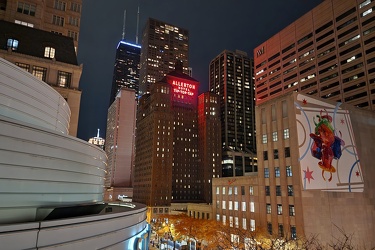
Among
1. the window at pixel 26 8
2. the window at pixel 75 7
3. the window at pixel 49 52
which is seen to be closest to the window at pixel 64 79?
the window at pixel 49 52

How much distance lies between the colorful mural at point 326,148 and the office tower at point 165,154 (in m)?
120

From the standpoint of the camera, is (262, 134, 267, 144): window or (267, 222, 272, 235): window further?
(262, 134, 267, 144): window

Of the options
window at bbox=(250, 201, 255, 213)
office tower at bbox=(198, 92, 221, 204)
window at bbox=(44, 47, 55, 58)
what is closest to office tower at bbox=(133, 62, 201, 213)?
office tower at bbox=(198, 92, 221, 204)

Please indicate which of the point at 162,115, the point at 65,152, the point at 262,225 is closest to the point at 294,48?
the point at 162,115

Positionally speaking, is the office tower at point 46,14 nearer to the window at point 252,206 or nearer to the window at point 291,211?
the window at point 252,206

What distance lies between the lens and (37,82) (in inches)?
925

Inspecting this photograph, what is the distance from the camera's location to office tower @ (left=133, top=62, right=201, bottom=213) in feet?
556

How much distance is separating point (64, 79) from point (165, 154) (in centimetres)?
Result: 13444

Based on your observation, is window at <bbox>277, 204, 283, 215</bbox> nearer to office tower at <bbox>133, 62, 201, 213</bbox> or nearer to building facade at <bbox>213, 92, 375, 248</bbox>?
building facade at <bbox>213, 92, 375, 248</bbox>

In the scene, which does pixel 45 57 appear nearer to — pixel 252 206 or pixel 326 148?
pixel 252 206

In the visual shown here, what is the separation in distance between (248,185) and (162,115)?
397 feet

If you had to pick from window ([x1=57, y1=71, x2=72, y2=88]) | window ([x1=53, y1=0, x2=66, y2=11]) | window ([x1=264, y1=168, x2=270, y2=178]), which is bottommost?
window ([x1=264, y1=168, x2=270, y2=178])

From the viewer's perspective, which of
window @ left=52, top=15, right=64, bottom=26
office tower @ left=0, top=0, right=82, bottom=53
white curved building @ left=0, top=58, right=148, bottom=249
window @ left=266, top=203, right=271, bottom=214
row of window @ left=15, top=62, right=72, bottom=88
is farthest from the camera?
window @ left=266, top=203, right=271, bottom=214

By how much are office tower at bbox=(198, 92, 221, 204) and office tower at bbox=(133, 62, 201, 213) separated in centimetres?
406
